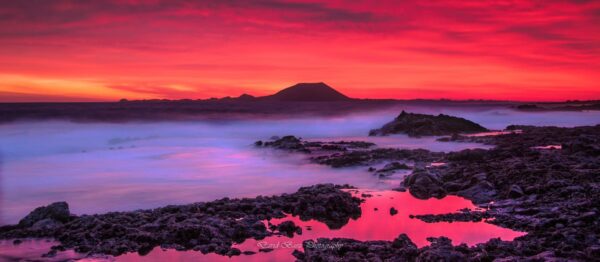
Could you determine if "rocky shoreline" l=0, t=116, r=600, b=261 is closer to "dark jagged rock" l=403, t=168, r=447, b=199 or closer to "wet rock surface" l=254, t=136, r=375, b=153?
"dark jagged rock" l=403, t=168, r=447, b=199

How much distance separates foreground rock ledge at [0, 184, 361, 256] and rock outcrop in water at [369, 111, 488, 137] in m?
23.7

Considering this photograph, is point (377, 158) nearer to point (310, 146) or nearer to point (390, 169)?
point (390, 169)

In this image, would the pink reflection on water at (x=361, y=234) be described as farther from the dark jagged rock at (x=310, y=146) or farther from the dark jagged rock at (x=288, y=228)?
the dark jagged rock at (x=310, y=146)

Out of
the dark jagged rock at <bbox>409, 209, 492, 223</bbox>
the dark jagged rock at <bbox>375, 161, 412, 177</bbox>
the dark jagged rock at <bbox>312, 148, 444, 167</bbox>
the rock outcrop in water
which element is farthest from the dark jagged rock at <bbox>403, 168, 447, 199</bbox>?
the rock outcrop in water

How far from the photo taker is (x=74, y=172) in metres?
20.0

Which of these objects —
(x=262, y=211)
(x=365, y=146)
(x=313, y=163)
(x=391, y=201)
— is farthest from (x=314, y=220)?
(x=365, y=146)

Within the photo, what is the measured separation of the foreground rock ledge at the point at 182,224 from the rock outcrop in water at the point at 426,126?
23.7m

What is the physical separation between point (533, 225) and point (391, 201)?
3.65m

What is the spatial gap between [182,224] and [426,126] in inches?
1103

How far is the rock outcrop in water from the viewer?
34.7 m

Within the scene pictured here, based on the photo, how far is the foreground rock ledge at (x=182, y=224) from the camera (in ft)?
28.1

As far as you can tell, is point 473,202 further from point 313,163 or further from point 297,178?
point 313,163

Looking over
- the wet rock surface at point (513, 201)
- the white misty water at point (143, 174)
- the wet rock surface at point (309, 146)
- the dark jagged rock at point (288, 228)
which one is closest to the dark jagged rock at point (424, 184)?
the wet rock surface at point (513, 201)

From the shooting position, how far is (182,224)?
30.2ft
